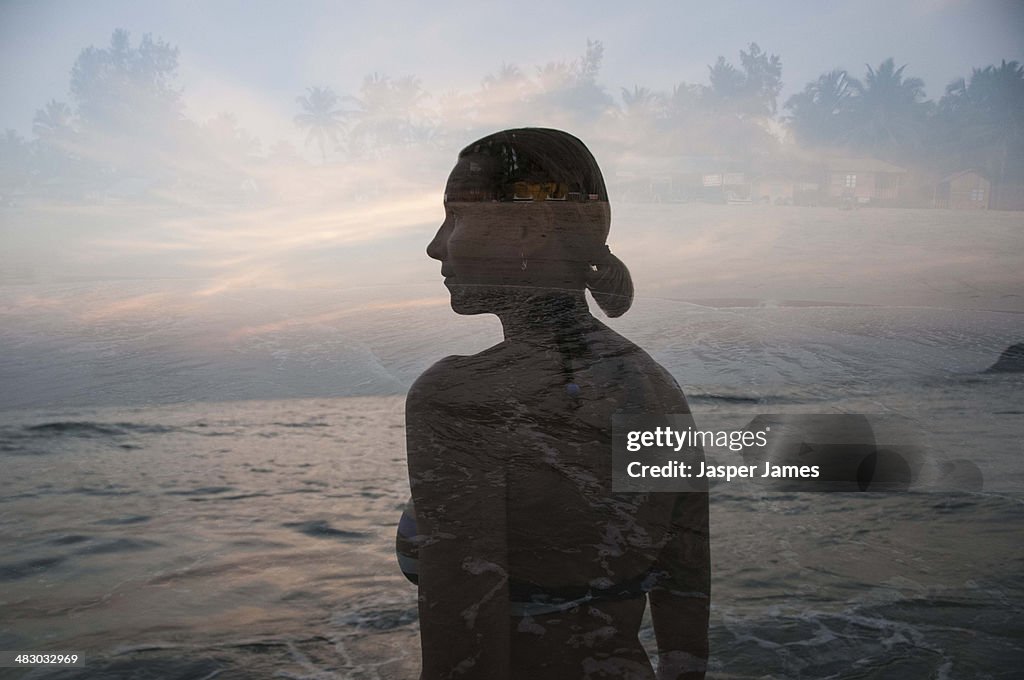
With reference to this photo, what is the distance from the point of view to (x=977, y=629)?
949 millimetres

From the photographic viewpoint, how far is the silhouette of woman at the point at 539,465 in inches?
25.2

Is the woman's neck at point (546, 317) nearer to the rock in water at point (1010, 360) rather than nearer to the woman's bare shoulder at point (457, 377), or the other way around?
the woman's bare shoulder at point (457, 377)

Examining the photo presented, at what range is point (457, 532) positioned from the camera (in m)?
0.64

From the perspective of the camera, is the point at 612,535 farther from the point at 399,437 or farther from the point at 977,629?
the point at 399,437

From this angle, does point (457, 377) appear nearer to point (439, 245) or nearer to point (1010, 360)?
point (439, 245)

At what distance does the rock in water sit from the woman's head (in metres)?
1.12

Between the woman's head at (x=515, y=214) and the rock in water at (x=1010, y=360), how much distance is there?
1.12 meters

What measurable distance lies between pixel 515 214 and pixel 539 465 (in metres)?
0.28

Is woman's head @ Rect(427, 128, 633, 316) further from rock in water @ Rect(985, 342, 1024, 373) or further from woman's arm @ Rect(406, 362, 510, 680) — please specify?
rock in water @ Rect(985, 342, 1024, 373)

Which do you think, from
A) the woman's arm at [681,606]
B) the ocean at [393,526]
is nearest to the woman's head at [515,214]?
the woman's arm at [681,606]

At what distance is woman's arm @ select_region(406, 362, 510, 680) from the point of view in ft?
2.03

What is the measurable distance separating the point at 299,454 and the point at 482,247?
0.90 meters

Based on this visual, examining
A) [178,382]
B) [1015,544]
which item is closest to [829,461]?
[1015,544]

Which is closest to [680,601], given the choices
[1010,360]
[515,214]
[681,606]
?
[681,606]
